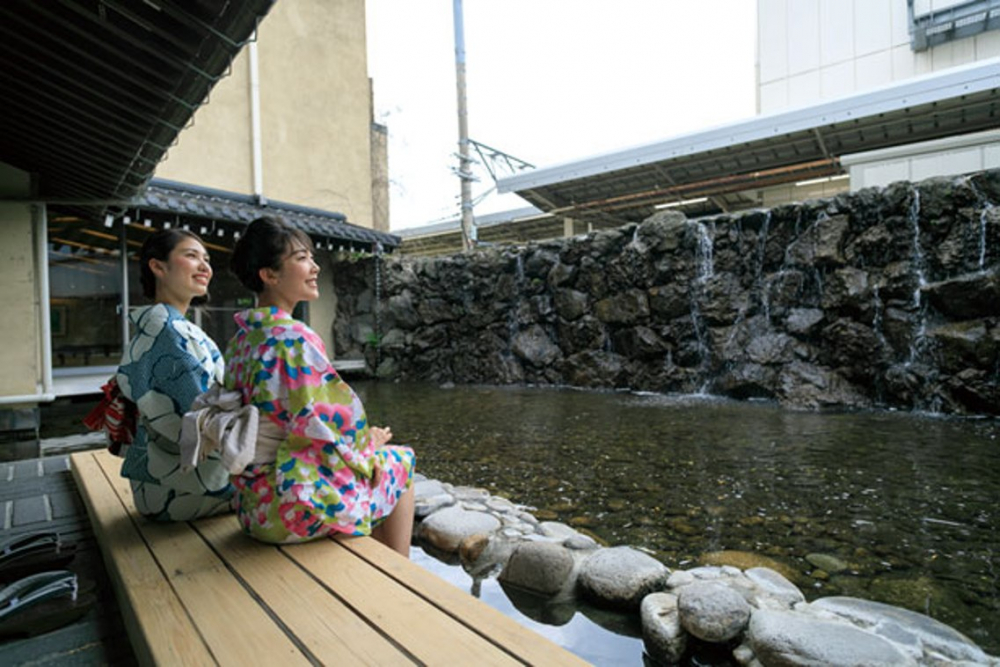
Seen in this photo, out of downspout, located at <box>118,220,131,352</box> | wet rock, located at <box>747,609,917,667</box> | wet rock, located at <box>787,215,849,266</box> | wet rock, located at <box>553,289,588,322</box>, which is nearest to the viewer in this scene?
wet rock, located at <box>747,609,917,667</box>

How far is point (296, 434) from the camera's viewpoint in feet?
5.47

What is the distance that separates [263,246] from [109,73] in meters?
2.90

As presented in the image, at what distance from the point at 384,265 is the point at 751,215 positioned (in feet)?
26.9

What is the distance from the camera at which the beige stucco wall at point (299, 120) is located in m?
11.6

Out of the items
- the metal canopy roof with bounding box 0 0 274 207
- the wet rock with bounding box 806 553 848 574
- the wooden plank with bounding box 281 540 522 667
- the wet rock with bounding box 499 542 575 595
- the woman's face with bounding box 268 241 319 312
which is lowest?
the wet rock with bounding box 806 553 848 574

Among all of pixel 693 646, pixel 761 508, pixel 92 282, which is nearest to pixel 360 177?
pixel 92 282

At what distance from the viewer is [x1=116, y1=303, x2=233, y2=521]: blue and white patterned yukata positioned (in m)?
1.89

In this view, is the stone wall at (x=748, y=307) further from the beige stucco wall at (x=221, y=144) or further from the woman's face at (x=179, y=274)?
the woman's face at (x=179, y=274)

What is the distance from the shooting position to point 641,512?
3467mm

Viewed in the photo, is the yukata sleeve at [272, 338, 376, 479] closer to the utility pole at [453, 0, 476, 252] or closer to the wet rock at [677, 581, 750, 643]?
the wet rock at [677, 581, 750, 643]

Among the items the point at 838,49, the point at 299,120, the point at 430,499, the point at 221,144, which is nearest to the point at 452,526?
the point at 430,499

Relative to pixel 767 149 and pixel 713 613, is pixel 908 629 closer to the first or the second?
pixel 713 613

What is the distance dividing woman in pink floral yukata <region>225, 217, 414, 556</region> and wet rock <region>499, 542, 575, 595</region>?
Answer: 3.01 ft

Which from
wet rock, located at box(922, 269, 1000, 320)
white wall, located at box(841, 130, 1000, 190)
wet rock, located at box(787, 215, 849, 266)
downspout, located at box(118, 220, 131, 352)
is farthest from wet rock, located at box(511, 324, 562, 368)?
downspout, located at box(118, 220, 131, 352)
